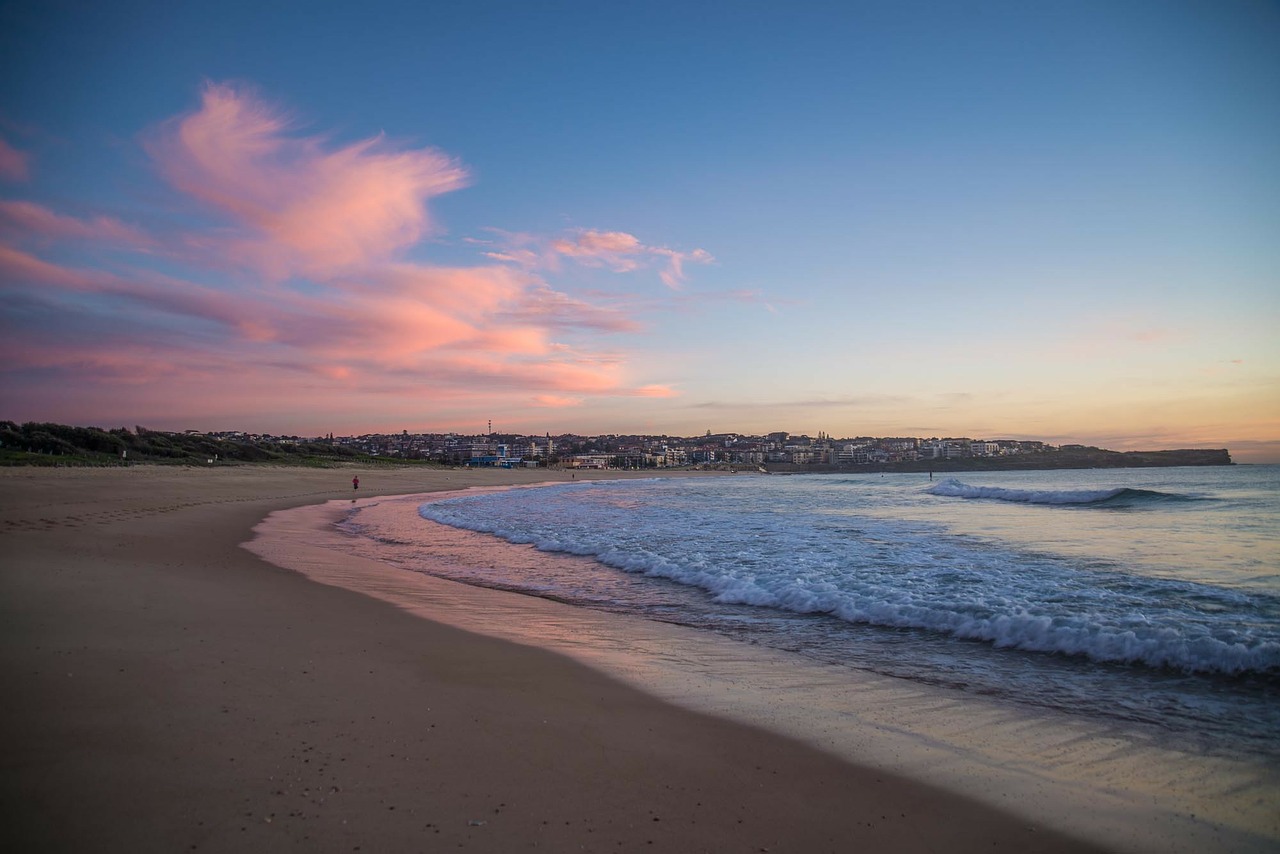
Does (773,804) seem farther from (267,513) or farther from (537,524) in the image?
(267,513)

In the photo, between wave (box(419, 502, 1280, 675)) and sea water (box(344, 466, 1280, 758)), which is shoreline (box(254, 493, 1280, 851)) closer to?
sea water (box(344, 466, 1280, 758))

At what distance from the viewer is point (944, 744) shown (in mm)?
4324

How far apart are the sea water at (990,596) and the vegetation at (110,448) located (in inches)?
1062

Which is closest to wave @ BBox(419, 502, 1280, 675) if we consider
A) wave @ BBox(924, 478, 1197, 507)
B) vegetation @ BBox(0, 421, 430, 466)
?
wave @ BBox(924, 478, 1197, 507)

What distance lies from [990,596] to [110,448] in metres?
53.6

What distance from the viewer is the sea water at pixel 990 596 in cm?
569

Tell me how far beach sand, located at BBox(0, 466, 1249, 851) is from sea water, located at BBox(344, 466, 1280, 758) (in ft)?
9.07

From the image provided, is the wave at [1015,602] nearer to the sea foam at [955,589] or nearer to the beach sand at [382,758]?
the sea foam at [955,589]

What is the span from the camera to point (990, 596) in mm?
8875

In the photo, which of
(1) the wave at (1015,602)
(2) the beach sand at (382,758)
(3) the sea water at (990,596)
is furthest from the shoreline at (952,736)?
(1) the wave at (1015,602)

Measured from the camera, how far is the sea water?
5691 mm

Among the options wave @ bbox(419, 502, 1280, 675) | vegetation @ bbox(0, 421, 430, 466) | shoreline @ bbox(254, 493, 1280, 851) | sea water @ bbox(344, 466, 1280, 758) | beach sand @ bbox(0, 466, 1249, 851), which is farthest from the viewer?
vegetation @ bbox(0, 421, 430, 466)

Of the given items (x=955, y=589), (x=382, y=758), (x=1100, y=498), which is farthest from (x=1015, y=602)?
(x=1100, y=498)

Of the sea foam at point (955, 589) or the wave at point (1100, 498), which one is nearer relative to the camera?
the sea foam at point (955, 589)
